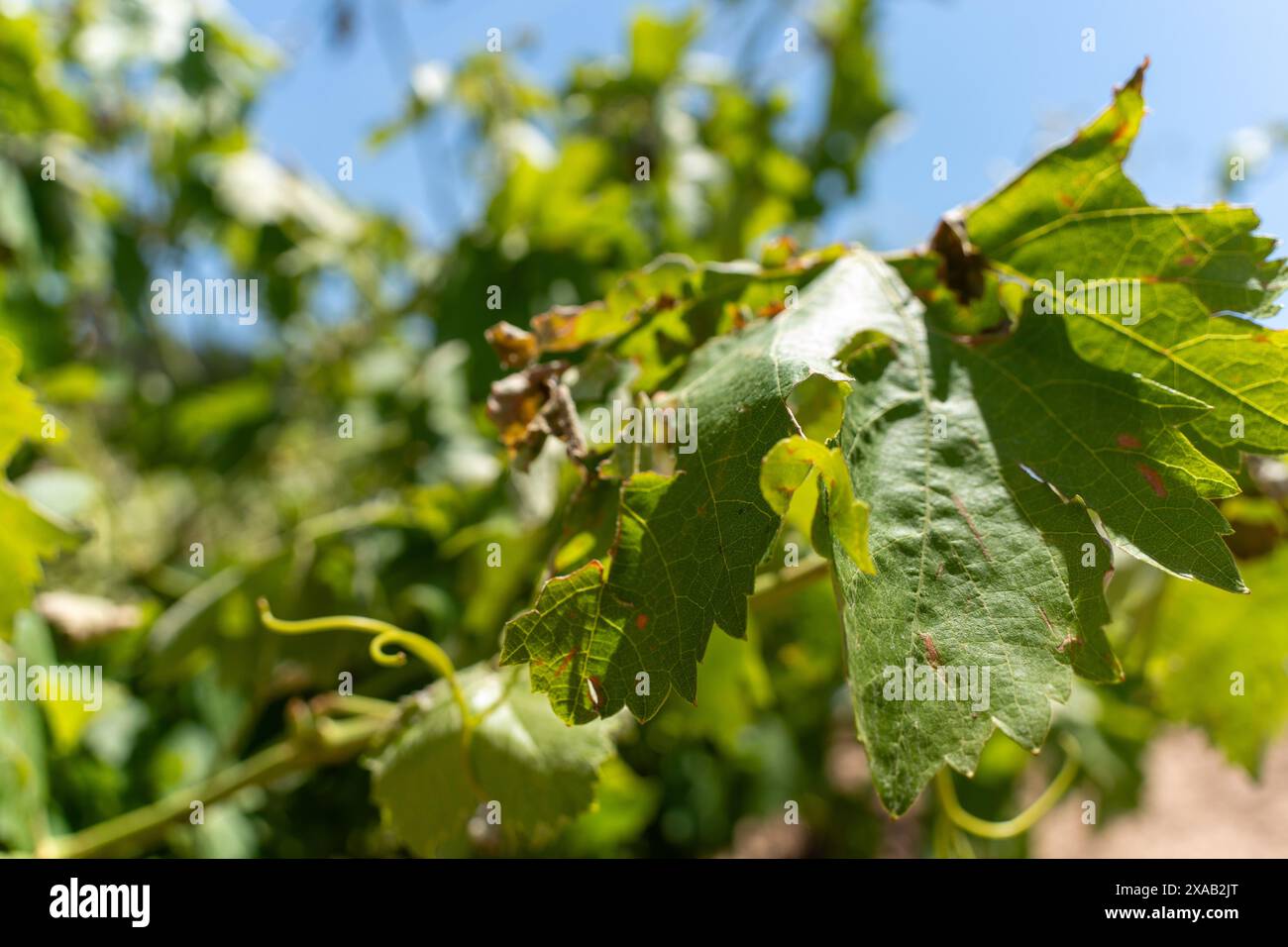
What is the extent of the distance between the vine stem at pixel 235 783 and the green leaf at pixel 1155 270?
0.77 meters

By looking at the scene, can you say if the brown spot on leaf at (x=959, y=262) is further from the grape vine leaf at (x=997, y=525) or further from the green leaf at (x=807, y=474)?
the green leaf at (x=807, y=474)

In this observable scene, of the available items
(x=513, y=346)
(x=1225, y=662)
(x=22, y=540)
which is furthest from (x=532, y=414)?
(x=1225, y=662)

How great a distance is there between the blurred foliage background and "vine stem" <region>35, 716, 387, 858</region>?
0.07 meters

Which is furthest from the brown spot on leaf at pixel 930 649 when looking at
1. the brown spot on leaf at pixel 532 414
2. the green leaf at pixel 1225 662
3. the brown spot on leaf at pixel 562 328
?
the green leaf at pixel 1225 662

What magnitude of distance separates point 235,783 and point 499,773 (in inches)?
16.5

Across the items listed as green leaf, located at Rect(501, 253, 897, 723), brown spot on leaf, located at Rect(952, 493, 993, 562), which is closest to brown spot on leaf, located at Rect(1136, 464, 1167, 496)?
brown spot on leaf, located at Rect(952, 493, 993, 562)

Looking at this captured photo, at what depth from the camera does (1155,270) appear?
89 cm

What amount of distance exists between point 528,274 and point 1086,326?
127 centimetres

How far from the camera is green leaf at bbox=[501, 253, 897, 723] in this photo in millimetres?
729

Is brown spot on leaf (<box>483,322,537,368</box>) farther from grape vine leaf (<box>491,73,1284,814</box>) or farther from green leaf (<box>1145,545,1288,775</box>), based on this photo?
green leaf (<box>1145,545,1288,775</box>)

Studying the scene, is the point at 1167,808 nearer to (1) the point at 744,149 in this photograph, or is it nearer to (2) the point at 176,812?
(1) the point at 744,149

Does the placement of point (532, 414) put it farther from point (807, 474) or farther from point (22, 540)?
point (22, 540)

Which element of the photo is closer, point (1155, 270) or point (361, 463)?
point (1155, 270)

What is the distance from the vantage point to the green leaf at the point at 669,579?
729 millimetres
